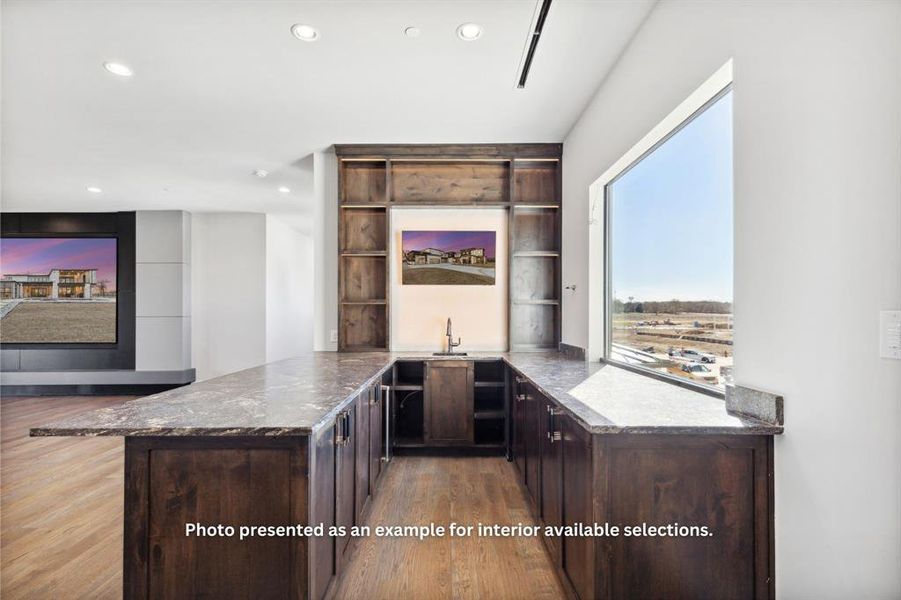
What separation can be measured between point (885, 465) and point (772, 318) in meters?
0.50

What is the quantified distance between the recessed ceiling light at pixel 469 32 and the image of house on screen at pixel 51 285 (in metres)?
6.68

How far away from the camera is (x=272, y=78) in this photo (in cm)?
277

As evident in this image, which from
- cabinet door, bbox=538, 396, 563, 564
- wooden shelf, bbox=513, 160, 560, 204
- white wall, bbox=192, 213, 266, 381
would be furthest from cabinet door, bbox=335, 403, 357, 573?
white wall, bbox=192, 213, 266, 381

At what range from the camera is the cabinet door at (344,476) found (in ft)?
5.75

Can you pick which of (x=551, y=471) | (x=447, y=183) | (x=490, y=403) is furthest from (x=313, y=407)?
(x=447, y=183)

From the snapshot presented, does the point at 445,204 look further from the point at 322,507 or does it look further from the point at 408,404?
the point at 322,507

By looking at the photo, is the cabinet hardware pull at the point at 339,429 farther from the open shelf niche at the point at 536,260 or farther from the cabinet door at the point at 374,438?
the open shelf niche at the point at 536,260

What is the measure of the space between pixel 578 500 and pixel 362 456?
121cm

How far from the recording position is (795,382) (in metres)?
1.33

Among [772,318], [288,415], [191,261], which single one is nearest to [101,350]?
[191,261]

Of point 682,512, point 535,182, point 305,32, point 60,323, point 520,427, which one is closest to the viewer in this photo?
point 682,512

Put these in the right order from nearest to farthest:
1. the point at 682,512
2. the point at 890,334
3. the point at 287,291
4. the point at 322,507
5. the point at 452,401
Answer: the point at 890,334, the point at 682,512, the point at 322,507, the point at 452,401, the point at 287,291

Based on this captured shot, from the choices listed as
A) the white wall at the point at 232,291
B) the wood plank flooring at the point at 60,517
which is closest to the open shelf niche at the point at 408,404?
the wood plank flooring at the point at 60,517

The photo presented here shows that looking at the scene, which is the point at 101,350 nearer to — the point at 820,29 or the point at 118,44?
the point at 118,44
